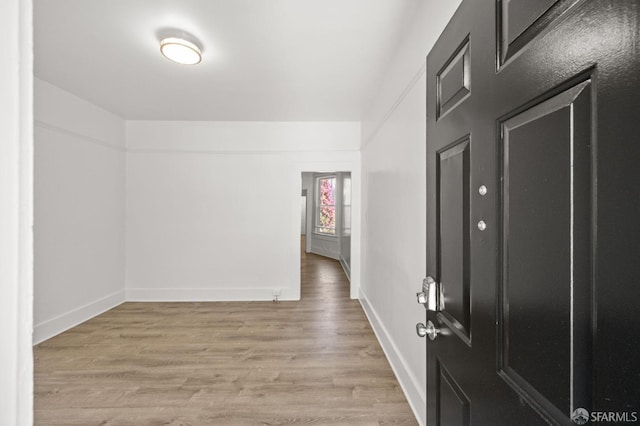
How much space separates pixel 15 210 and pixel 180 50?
225cm

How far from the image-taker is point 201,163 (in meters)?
4.25

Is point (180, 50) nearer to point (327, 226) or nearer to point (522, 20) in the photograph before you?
point (522, 20)

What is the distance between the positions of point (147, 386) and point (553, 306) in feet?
8.55

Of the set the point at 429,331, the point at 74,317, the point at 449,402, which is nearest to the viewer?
the point at 449,402

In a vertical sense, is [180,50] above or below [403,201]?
above

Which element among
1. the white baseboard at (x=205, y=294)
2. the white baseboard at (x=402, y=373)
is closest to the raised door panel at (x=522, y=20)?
the white baseboard at (x=402, y=373)

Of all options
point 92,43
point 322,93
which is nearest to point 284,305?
point 322,93

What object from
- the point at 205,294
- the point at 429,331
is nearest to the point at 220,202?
the point at 205,294

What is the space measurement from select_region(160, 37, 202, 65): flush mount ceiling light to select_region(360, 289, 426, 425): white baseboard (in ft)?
9.18

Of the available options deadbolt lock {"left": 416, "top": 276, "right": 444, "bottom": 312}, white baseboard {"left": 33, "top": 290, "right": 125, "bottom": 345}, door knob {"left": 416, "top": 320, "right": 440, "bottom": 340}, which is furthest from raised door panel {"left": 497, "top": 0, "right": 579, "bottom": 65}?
white baseboard {"left": 33, "top": 290, "right": 125, "bottom": 345}

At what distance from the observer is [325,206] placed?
7926 millimetres

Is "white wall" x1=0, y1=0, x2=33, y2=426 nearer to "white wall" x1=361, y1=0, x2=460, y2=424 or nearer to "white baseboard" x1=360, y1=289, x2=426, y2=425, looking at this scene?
"white wall" x1=361, y1=0, x2=460, y2=424

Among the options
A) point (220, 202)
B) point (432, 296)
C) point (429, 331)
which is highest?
point (220, 202)

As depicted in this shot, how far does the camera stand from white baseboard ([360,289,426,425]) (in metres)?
1.75
